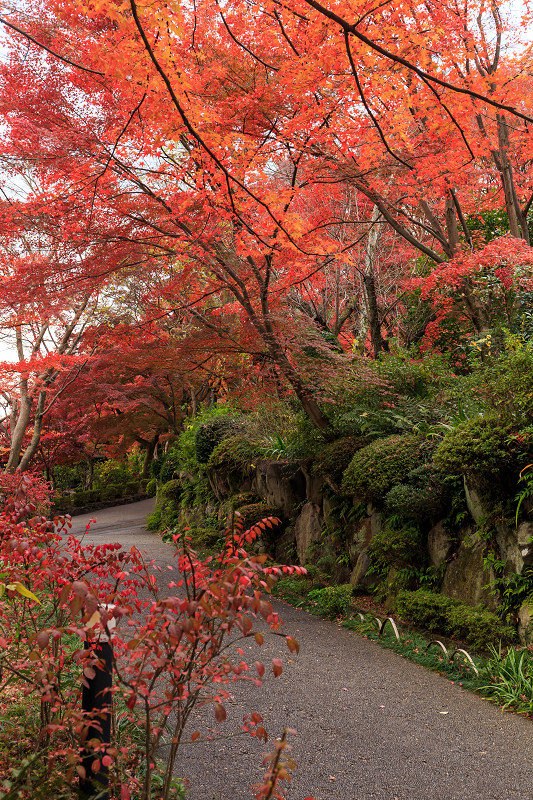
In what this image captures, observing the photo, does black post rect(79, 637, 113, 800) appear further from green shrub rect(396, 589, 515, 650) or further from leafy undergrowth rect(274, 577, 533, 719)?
green shrub rect(396, 589, 515, 650)

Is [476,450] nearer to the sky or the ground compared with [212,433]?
nearer to the ground

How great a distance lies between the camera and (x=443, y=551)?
211 inches

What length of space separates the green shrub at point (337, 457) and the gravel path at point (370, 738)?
7.85 feet

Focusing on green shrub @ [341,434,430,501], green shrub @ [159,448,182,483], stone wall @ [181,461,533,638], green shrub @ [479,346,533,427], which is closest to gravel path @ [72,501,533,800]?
stone wall @ [181,461,533,638]

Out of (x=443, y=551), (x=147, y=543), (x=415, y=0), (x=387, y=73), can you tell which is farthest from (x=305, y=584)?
(x=415, y=0)

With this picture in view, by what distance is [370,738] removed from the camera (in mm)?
3438

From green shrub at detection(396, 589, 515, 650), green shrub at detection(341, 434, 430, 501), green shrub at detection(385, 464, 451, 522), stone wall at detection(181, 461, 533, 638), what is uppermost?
green shrub at detection(341, 434, 430, 501)

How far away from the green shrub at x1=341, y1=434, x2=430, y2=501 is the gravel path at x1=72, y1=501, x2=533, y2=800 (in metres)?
1.68

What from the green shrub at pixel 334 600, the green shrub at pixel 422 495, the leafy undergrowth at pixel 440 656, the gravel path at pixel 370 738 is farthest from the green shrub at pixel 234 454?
the gravel path at pixel 370 738

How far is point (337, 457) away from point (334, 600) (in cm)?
170

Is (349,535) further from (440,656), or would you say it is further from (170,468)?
(170,468)

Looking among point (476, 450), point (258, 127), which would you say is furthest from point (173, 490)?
point (476, 450)

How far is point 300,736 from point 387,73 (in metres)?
7.30

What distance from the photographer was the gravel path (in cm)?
291
